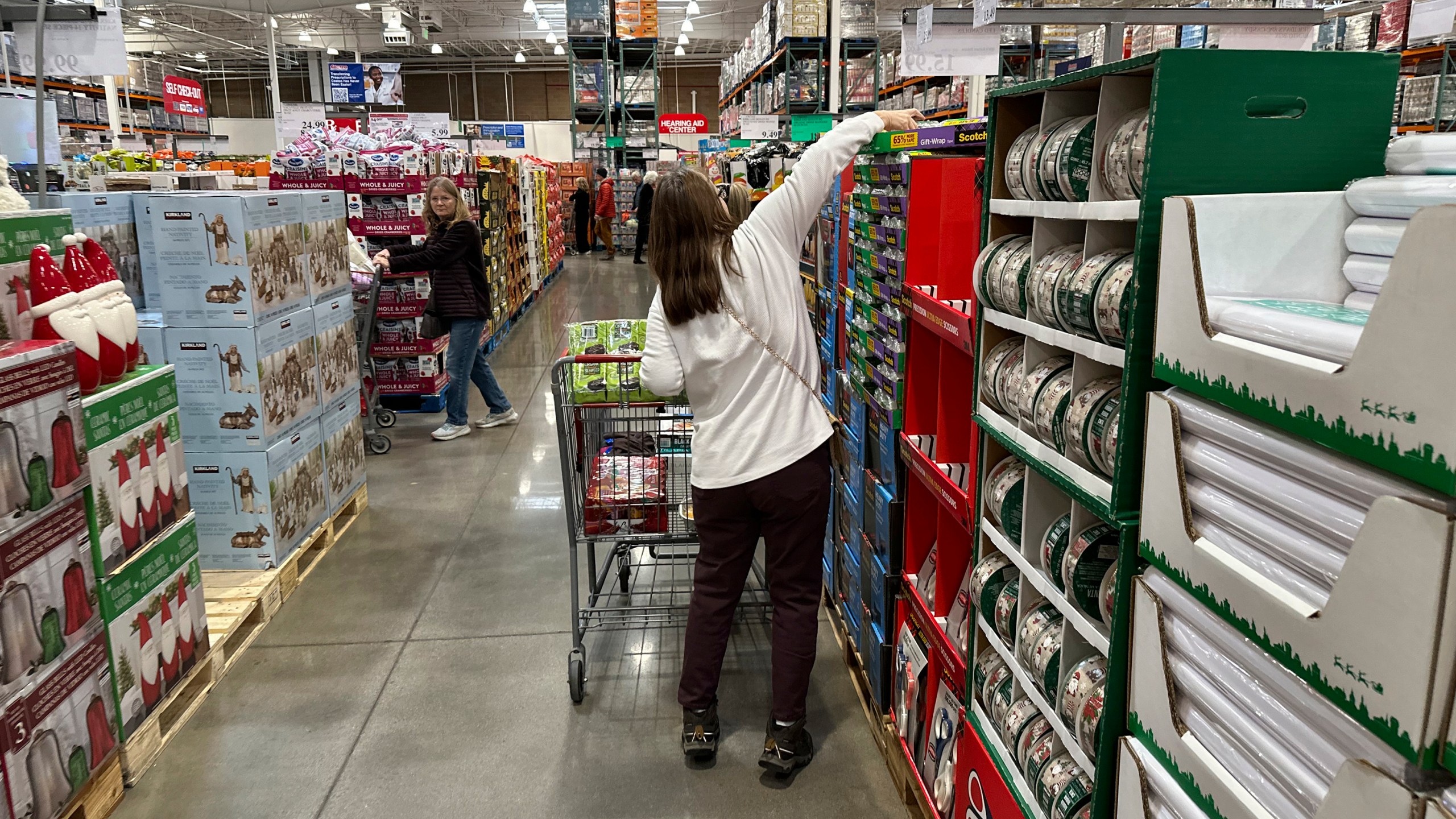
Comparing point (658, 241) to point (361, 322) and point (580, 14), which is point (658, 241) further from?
point (580, 14)

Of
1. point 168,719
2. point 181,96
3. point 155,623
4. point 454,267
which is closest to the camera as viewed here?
point 155,623

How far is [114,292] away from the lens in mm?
2965

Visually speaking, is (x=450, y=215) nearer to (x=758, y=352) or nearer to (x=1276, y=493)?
(x=758, y=352)

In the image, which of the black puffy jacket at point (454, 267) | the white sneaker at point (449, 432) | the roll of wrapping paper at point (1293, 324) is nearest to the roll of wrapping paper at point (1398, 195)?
the roll of wrapping paper at point (1293, 324)

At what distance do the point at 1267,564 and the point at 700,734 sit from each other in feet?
7.06

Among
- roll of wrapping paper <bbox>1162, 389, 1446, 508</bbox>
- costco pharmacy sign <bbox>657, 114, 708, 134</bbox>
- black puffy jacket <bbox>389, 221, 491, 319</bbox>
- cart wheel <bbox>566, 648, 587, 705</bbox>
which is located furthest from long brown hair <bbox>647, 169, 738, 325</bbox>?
costco pharmacy sign <bbox>657, 114, 708, 134</bbox>

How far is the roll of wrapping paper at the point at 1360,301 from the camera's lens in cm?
122

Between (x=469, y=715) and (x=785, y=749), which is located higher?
(x=785, y=749)

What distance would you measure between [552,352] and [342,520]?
516cm

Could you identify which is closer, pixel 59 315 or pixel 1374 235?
pixel 1374 235

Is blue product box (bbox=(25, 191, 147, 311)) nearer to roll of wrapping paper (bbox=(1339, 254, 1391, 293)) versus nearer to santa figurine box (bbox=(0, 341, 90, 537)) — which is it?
santa figurine box (bbox=(0, 341, 90, 537))

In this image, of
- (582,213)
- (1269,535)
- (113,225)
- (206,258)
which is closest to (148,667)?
(206,258)

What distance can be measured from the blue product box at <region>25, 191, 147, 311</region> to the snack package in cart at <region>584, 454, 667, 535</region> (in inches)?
80.3

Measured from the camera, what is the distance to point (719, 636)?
293cm
